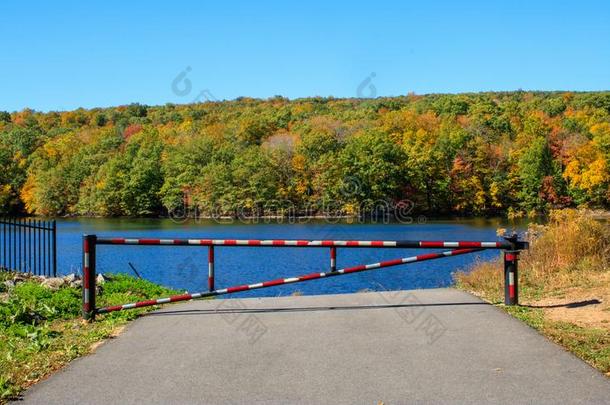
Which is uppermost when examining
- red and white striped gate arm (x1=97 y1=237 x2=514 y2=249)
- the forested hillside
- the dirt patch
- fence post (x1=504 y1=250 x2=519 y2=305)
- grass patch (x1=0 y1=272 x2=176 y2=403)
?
the forested hillside

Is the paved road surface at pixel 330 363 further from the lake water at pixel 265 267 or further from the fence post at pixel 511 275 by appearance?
the lake water at pixel 265 267

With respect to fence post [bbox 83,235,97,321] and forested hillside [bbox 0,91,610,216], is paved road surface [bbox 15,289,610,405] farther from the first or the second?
forested hillside [bbox 0,91,610,216]

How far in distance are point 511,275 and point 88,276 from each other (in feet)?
19.5

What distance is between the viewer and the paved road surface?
5914mm

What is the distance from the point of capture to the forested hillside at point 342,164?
83.9 m

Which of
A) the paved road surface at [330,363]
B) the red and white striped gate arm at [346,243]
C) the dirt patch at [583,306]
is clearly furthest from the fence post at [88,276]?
the dirt patch at [583,306]

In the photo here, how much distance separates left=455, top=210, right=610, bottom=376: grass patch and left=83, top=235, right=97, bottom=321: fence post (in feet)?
18.9

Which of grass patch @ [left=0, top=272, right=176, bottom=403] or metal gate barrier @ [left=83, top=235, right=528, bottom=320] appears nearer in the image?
grass patch @ [left=0, top=272, right=176, bottom=403]

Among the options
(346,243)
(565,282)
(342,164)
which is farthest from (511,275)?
(342,164)

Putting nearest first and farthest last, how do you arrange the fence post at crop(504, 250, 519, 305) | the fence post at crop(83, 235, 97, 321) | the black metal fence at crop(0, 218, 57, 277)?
the fence post at crop(83, 235, 97, 321) → the fence post at crop(504, 250, 519, 305) → the black metal fence at crop(0, 218, 57, 277)

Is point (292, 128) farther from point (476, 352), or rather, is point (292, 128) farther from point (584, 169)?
point (476, 352)

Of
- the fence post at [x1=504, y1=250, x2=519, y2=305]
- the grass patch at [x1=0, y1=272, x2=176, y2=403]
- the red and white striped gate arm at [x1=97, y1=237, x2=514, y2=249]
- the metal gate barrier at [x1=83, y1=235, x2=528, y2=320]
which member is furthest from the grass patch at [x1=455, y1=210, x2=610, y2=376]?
the grass patch at [x1=0, y1=272, x2=176, y2=403]

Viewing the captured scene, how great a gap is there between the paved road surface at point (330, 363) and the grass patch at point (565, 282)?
0.41 meters

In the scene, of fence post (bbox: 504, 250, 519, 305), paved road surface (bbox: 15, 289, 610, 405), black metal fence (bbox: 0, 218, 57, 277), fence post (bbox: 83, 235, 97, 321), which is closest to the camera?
paved road surface (bbox: 15, 289, 610, 405)
